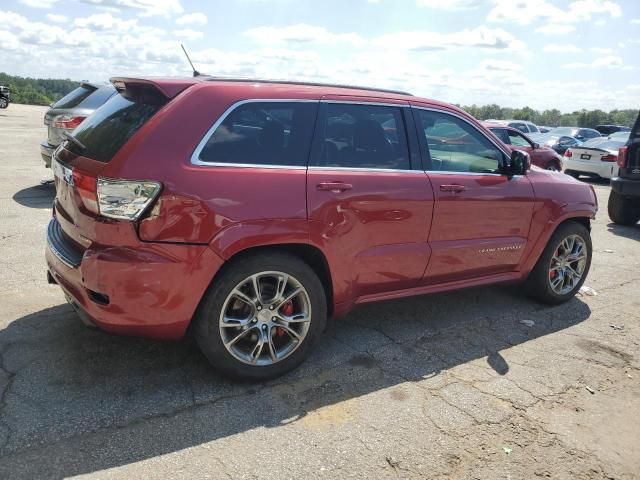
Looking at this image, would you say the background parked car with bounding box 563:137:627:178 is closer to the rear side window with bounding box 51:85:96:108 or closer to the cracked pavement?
the cracked pavement

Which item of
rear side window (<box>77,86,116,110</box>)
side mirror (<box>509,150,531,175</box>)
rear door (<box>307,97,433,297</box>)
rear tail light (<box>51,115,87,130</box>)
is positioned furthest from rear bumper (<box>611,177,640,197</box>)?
rear tail light (<box>51,115,87,130</box>)

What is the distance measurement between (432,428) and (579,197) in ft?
9.89

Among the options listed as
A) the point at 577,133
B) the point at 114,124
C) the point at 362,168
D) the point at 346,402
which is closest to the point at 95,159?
the point at 114,124

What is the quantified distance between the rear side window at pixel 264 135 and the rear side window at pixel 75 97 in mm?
6385

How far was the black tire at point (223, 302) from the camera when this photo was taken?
10.8ft

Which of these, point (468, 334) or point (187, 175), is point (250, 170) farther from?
point (468, 334)

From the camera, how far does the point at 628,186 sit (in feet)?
29.1

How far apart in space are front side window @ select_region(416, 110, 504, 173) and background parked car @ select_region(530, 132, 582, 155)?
2023 centimetres

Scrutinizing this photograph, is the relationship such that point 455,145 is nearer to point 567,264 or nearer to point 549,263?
point 549,263

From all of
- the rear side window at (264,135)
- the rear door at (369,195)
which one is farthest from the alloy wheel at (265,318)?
the rear side window at (264,135)

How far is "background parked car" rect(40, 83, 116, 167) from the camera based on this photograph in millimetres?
8305

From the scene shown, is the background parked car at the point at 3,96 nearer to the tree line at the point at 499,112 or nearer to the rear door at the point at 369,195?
the tree line at the point at 499,112

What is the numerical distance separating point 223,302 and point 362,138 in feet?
4.92

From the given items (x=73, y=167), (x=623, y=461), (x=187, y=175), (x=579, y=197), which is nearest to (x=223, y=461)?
(x=187, y=175)
